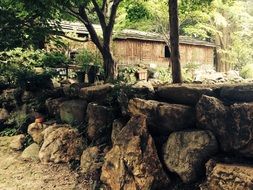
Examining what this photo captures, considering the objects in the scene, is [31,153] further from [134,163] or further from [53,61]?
[53,61]

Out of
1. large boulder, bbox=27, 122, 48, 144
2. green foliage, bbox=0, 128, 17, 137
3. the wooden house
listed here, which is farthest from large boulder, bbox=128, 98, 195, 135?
the wooden house

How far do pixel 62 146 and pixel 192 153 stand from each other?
408cm

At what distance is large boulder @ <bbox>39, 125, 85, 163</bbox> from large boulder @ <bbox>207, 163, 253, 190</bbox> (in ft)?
13.5

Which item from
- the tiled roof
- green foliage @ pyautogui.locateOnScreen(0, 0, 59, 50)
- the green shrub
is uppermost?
the tiled roof

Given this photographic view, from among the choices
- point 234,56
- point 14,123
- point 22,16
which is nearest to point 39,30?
point 22,16

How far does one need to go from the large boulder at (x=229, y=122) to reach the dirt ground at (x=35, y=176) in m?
3.28

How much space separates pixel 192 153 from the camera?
6.33 metres

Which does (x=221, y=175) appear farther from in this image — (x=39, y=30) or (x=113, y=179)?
(x=39, y=30)

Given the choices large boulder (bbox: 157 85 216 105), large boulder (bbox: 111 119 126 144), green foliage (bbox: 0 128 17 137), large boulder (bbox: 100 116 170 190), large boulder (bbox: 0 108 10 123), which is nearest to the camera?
large boulder (bbox: 100 116 170 190)

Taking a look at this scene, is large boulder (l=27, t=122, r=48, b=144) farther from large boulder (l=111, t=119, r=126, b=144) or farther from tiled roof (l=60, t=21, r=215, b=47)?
tiled roof (l=60, t=21, r=215, b=47)

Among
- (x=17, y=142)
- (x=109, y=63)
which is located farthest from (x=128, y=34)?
(x=17, y=142)

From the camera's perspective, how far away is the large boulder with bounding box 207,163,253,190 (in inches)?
211

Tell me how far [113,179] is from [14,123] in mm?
6171

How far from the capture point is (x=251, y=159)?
5.93 m
